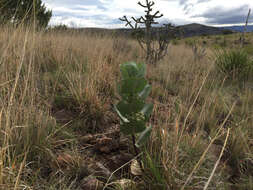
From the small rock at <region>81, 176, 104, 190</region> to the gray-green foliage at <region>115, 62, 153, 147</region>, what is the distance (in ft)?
1.25

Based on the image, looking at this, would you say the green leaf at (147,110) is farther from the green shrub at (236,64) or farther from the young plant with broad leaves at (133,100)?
the green shrub at (236,64)

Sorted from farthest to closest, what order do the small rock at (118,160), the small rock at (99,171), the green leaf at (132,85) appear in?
the small rock at (118,160), the small rock at (99,171), the green leaf at (132,85)

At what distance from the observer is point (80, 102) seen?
2061 millimetres

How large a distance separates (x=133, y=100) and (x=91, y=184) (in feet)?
1.91

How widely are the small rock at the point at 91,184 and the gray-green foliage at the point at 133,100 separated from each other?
1.25 feet

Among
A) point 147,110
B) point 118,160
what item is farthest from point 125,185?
point 147,110

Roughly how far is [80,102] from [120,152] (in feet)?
2.36

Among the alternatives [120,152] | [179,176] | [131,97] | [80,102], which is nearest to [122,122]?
[131,97]

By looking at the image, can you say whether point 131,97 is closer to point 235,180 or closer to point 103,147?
point 103,147

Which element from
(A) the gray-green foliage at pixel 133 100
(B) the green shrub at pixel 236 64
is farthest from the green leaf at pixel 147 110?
(B) the green shrub at pixel 236 64

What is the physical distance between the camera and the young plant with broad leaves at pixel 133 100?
968 millimetres

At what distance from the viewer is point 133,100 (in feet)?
3.29

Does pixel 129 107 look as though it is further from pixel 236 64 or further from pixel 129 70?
pixel 236 64

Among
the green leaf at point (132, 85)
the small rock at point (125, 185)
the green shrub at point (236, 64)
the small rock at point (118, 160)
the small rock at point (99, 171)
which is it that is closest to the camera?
the green leaf at point (132, 85)
